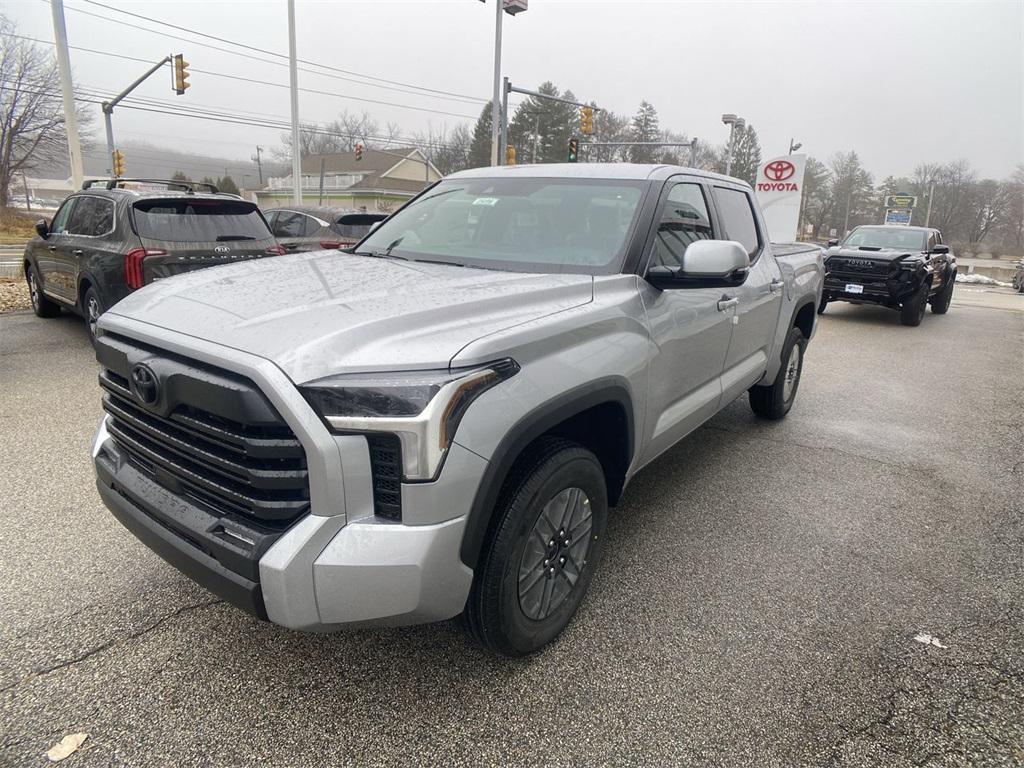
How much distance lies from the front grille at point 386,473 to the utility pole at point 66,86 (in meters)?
14.4

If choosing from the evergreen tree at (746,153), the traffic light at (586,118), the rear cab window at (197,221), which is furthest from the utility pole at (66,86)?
the evergreen tree at (746,153)

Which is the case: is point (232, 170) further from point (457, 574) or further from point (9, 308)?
point (457, 574)

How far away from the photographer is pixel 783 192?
19.6m

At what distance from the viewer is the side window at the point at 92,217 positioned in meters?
6.60

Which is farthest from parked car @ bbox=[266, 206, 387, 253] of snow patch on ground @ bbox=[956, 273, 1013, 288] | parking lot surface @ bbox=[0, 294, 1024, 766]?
snow patch on ground @ bbox=[956, 273, 1013, 288]

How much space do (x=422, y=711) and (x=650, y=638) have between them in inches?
38.3

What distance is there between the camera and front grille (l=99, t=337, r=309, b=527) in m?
1.83

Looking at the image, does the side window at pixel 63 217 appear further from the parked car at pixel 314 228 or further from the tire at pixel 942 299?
the tire at pixel 942 299

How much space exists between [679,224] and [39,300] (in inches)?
352

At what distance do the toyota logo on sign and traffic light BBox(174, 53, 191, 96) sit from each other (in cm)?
1752

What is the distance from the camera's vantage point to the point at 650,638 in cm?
267

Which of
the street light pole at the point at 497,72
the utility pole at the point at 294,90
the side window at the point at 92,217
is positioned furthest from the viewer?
the street light pole at the point at 497,72

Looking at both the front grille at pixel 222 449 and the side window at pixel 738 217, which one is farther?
the side window at pixel 738 217

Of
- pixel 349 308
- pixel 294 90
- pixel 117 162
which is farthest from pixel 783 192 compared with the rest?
pixel 117 162
